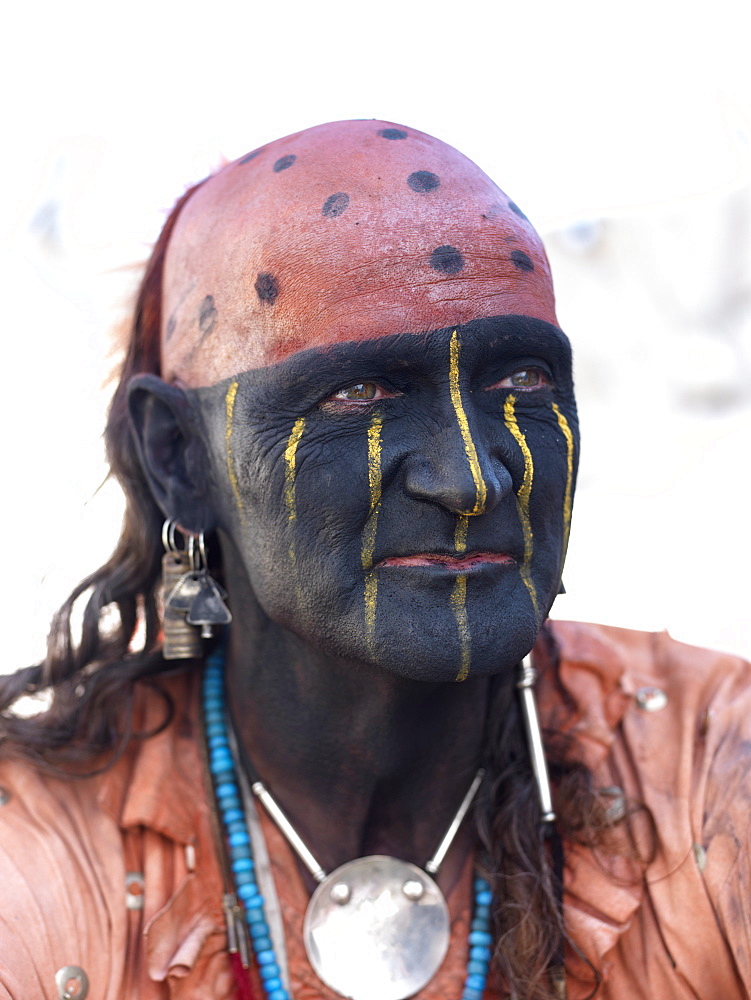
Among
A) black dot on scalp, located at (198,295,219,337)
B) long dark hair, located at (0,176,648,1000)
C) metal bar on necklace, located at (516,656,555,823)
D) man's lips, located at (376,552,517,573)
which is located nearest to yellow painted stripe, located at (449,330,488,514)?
man's lips, located at (376,552,517,573)

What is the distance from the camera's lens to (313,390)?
7.32 ft

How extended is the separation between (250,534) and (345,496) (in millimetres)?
283

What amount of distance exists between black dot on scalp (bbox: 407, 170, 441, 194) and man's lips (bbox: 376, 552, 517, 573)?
2.41 feet

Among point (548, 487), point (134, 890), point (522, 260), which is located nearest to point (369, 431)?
point (548, 487)

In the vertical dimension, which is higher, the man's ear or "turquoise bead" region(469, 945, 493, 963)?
the man's ear

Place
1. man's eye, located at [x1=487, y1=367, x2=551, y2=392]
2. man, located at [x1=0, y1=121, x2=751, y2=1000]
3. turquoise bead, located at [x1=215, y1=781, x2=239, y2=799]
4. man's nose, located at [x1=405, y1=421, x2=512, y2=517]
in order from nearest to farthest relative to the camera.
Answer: man's nose, located at [x1=405, y1=421, x2=512, y2=517], man, located at [x1=0, y1=121, x2=751, y2=1000], man's eye, located at [x1=487, y1=367, x2=551, y2=392], turquoise bead, located at [x1=215, y1=781, x2=239, y2=799]

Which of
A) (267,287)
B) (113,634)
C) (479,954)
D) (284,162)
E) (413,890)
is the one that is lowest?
(479,954)

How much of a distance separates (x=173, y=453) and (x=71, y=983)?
1.12 metres

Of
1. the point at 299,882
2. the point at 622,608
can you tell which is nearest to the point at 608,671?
the point at 299,882

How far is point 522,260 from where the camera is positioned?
235 centimetres

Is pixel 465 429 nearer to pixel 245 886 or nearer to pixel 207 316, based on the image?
pixel 207 316

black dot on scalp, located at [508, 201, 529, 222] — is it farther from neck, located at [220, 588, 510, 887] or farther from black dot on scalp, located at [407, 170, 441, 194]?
neck, located at [220, 588, 510, 887]

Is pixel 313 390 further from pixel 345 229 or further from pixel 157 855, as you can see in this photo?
pixel 157 855

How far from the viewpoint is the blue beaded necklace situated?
244 centimetres
